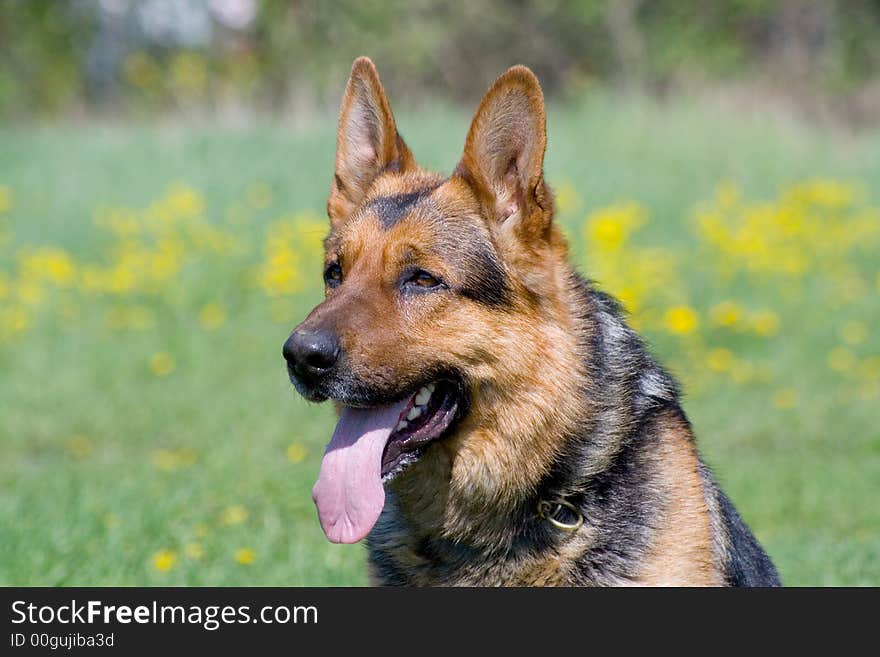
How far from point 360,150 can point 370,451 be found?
1344mm

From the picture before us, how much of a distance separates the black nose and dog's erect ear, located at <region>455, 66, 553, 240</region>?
0.82m

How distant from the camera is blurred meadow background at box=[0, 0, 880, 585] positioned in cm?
612

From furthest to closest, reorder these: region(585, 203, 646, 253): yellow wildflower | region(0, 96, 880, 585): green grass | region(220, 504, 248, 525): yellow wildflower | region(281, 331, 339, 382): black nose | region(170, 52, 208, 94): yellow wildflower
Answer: region(170, 52, 208, 94): yellow wildflower < region(585, 203, 646, 253): yellow wildflower < region(220, 504, 248, 525): yellow wildflower < region(0, 96, 880, 585): green grass < region(281, 331, 339, 382): black nose

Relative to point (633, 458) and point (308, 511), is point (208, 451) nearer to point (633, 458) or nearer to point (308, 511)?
point (308, 511)

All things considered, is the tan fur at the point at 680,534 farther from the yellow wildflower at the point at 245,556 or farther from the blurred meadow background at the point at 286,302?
the yellow wildflower at the point at 245,556

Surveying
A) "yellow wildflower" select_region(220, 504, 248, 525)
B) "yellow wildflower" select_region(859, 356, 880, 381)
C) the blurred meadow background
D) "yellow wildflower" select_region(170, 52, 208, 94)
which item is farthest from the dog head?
"yellow wildflower" select_region(170, 52, 208, 94)

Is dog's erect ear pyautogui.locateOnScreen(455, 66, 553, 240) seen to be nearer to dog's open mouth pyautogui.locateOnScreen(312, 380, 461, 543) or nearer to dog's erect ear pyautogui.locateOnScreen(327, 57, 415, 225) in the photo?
dog's erect ear pyautogui.locateOnScreen(327, 57, 415, 225)

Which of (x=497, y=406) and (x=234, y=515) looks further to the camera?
(x=234, y=515)

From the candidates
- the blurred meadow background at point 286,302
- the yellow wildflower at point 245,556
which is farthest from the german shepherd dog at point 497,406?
the yellow wildflower at point 245,556

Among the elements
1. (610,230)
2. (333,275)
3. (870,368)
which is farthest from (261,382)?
(333,275)

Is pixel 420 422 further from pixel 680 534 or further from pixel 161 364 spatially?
pixel 161 364

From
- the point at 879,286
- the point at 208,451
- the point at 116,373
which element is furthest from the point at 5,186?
the point at 879,286

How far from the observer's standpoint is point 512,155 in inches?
157

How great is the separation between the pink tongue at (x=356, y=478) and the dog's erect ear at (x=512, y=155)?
0.79m
